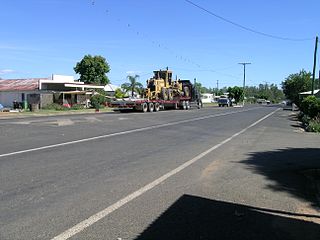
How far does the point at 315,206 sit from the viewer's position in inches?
299

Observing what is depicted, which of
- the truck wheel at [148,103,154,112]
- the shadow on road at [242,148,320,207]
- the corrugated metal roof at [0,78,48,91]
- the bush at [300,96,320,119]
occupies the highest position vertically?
the corrugated metal roof at [0,78,48,91]

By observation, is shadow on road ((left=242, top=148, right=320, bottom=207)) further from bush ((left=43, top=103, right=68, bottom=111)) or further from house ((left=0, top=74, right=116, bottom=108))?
house ((left=0, top=74, right=116, bottom=108))

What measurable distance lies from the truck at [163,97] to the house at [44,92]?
8826 mm

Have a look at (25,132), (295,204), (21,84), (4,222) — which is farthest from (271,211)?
(21,84)

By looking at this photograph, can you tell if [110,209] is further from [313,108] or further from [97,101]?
[97,101]

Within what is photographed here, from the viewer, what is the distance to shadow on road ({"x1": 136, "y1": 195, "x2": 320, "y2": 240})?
19.1ft

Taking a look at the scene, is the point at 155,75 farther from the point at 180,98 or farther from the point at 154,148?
the point at 154,148

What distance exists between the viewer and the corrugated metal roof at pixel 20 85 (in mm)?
55812

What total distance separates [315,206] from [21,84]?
5536cm

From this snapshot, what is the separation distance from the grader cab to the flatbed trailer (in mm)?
566

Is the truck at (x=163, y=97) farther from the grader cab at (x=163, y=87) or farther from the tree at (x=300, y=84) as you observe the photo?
the tree at (x=300, y=84)

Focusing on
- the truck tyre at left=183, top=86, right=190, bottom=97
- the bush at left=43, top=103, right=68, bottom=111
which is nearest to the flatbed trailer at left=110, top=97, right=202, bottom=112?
the truck tyre at left=183, top=86, right=190, bottom=97

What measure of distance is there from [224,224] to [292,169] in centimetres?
543

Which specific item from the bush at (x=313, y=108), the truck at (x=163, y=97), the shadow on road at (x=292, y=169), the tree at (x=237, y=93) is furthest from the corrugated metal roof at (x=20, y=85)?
the tree at (x=237, y=93)
